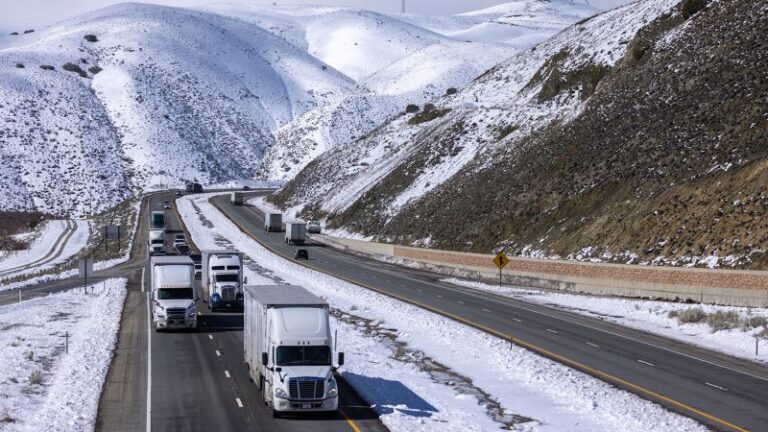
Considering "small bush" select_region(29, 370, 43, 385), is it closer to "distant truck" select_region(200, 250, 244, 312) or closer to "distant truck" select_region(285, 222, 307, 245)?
"distant truck" select_region(200, 250, 244, 312)

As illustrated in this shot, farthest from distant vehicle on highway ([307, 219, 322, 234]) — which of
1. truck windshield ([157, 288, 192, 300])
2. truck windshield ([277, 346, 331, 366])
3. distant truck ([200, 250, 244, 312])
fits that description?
truck windshield ([277, 346, 331, 366])

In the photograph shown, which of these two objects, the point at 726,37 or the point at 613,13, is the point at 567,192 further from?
the point at 613,13

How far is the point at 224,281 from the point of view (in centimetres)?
5234

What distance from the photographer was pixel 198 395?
96.2 feet

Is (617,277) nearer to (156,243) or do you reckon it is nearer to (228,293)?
(228,293)

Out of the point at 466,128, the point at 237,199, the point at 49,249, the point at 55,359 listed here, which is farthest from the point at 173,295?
the point at 237,199

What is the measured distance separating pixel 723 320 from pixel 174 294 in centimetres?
2479

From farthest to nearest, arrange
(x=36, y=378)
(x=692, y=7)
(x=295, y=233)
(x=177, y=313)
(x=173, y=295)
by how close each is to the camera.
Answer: (x=295, y=233)
(x=692, y=7)
(x=173, y=295)
(x=177, y=313)
(x=36, y=378)

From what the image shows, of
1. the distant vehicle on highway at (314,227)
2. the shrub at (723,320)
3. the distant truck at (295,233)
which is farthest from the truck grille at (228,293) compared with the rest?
the distant vehicle on highway at (314,227)

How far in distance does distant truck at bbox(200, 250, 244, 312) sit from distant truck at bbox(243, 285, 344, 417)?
23.8m

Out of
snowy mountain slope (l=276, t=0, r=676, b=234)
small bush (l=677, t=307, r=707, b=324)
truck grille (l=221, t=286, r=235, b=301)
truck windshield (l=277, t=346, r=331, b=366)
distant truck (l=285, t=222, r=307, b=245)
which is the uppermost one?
snowy mountain slope (l=276, t=0, r=676, b=234)

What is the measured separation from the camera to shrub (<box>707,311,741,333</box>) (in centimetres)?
4216

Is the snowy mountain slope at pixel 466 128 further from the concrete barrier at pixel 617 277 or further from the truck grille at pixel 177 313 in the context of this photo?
the truck grille at pixel 177 313

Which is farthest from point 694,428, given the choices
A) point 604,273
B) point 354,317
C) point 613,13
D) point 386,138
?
point 386,138
